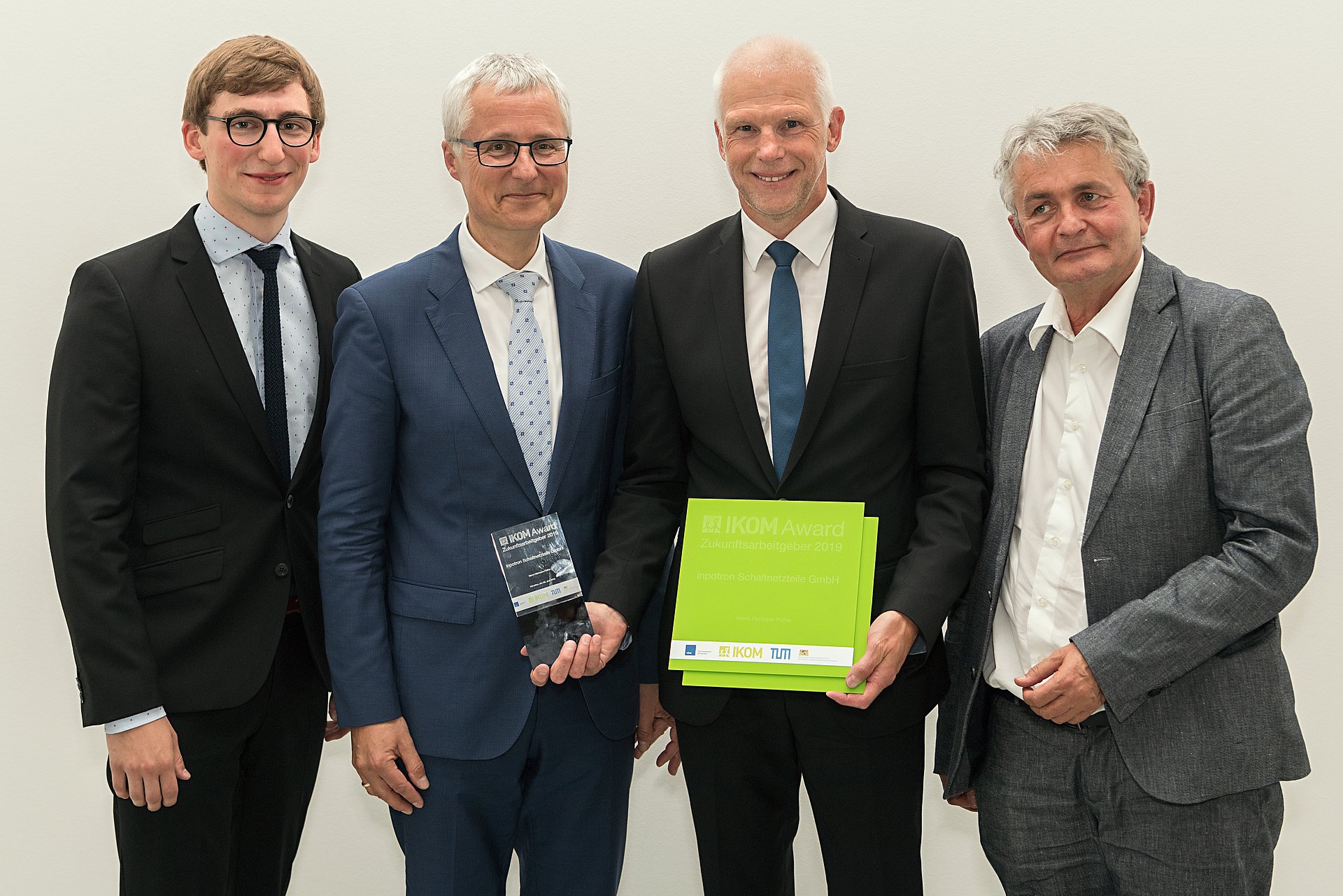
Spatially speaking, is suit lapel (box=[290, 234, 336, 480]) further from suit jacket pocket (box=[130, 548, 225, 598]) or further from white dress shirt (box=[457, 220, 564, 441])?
white dress shirt (box=[457, 220, 564, 441])

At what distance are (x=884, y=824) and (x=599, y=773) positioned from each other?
57cm

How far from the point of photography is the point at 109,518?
2082 millimetres

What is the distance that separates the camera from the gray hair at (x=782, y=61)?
2.12 m

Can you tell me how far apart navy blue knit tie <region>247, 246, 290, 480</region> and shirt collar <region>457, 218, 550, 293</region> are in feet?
1.38

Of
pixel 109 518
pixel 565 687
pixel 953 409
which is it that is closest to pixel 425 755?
pixel 565 687

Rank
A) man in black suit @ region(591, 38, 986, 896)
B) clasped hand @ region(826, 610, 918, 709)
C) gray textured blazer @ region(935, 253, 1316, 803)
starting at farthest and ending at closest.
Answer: man in black suit @ region(591, 38, 986, 896)
clasped hand @ region(826, 610, 918, 709)
gray textured blazer @ region(935, 253, 1316, 803)

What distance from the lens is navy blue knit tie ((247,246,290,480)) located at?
224 cm

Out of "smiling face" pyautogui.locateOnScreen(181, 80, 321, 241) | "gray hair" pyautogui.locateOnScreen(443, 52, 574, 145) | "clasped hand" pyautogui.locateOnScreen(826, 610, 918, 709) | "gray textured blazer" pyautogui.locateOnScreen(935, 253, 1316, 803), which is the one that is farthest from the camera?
"smiling face" pyautogui.locateOnScreen(181, 80, 321, 241)

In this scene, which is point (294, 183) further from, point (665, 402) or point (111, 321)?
point (665, 402)

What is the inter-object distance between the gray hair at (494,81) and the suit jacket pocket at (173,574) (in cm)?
A: 101

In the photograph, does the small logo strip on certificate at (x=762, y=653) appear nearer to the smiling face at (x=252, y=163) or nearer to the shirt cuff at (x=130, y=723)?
the shirt cuff at (x=130, y=723)

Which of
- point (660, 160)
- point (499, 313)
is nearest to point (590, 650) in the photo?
point (499, 313)

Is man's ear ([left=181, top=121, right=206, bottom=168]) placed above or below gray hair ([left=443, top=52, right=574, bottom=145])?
below

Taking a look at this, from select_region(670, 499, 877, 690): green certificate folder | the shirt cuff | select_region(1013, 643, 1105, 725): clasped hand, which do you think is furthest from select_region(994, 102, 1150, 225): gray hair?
the shirt cuff
